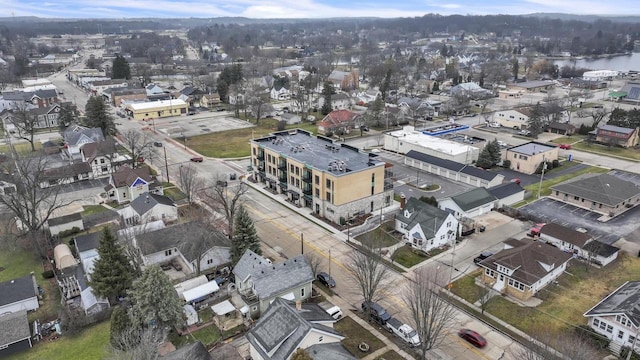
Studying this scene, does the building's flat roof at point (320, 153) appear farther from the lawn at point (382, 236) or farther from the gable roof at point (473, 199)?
the gable roof at point (473, 199)

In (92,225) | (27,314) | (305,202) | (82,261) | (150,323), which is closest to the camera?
(150,323)

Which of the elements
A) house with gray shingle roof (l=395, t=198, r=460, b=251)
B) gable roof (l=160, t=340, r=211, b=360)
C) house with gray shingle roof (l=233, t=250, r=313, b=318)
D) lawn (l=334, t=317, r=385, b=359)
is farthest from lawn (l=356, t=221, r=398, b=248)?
gable roof (l=160, t=340, r=211, b=360)

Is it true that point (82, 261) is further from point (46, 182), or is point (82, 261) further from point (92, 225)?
point (46, 182)

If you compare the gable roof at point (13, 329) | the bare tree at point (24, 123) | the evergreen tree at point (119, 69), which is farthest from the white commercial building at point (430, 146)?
the evergreen tree at point (119, 69)

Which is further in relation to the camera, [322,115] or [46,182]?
[322,115]

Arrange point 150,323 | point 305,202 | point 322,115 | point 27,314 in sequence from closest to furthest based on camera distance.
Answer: point 150,323 → point 27,314 → point 305,202 → point 322,115

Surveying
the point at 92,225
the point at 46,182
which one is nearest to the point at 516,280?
the point at 92,225
